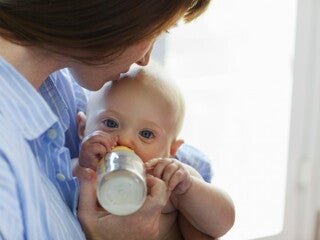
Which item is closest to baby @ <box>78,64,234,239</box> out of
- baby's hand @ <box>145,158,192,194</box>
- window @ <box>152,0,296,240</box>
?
baby's hand @ <box>145,158,192,194</box>

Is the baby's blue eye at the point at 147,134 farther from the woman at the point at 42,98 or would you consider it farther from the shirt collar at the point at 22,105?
the shirt collar at the point at 22,105

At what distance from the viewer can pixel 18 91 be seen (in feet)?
2.22

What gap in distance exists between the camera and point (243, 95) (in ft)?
5.56

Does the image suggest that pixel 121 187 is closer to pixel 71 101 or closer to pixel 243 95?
pixel 71 101

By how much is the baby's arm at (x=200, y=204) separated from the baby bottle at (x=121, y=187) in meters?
0.24

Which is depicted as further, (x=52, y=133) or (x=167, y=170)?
(x=167, y=170)

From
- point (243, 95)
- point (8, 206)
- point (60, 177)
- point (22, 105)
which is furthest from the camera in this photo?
point (243, 95)

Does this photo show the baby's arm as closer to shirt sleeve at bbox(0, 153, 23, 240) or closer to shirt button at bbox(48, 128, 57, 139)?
shirt button at bbox(48, 128, 57, 139)

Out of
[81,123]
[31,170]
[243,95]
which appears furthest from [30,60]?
[243,95]

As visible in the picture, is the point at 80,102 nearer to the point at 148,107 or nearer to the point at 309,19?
the point at 148,107

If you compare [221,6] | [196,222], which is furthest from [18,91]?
[221,6]

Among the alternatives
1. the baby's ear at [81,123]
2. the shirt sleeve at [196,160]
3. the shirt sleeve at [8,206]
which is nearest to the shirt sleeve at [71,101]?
the baby's ear at [81,123]

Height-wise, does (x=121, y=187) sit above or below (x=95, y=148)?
below

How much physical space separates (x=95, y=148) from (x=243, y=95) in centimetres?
95
